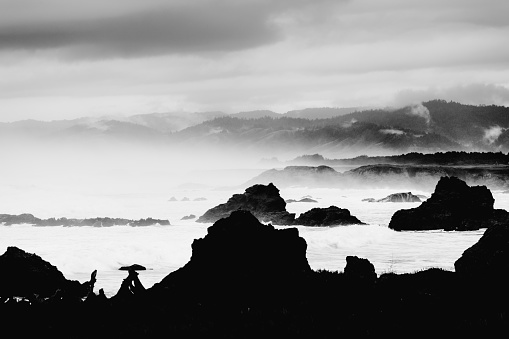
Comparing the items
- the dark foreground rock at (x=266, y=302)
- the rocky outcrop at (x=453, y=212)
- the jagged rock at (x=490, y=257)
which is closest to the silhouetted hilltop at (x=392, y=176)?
the rocky outcrop at (x=453, y=212)

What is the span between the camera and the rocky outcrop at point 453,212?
49.8 meters

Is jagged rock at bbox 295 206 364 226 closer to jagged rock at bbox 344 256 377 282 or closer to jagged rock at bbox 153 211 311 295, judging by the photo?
jagged rock at bbox 344 256 377 282

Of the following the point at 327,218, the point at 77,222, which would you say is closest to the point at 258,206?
the point at 327,218

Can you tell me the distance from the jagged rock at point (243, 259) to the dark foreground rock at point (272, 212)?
34.2 metres

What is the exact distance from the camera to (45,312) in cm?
1453

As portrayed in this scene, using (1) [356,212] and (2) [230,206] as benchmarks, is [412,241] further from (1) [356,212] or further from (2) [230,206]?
(1) [356,212]

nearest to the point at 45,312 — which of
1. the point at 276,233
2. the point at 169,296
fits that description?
the point at 169,296

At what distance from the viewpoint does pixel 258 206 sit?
6253 centimetres

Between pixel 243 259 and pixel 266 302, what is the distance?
2162 mm

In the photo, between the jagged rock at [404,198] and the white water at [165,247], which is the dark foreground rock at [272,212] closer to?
the white water at [165,247]

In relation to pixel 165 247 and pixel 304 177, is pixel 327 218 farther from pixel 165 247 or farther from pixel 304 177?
pixel 304 177

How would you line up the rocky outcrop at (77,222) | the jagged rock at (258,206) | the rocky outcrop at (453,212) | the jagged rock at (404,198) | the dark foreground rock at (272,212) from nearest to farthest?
the rocky outcrop at (453,212)
the dark foreground rock at (272,212)
the rocky outcrop at (77,222)
the jagged rock at (258,206)
the jagged rock at (404,198)

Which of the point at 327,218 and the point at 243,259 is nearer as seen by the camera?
the point at 243,259

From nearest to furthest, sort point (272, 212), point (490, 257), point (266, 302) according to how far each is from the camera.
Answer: point (266, 302), point (490, 257), point (272, 212)
